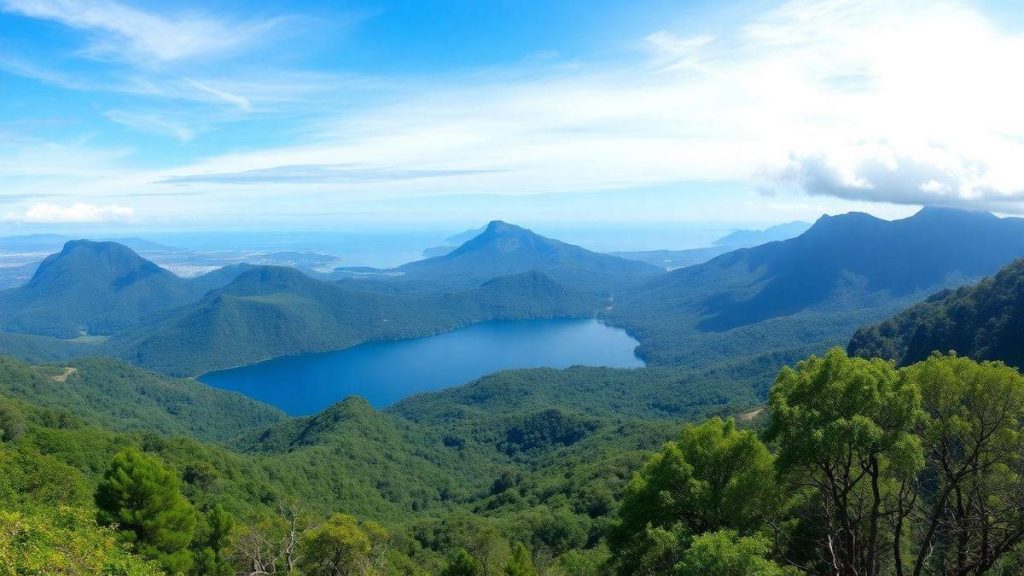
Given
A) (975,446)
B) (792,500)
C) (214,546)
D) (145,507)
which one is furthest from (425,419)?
(975,446)

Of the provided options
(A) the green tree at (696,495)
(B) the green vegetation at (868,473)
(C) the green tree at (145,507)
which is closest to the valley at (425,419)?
(A) the green tree at (696,495)

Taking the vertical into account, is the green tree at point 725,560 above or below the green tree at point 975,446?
below

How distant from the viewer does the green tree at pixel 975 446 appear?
386 inches

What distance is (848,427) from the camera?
30.3ft

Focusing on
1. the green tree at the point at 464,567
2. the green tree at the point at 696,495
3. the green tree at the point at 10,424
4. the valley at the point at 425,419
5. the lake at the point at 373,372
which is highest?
the green tree at the point at 696,495

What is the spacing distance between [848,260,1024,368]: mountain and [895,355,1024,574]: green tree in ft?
190

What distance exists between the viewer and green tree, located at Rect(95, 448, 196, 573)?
60.6 ft

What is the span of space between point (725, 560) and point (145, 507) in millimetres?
18618

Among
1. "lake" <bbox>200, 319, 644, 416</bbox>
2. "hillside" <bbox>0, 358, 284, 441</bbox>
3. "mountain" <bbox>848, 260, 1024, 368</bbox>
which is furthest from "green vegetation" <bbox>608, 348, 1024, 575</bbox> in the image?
"lake" <bbox>200, 319, 644, 416</bbox>

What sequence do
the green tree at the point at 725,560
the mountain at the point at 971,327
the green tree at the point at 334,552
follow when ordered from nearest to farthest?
the green tree at the point at 725,560 → the green tree at the point at 334,552 → the mountain at the point at 971,327

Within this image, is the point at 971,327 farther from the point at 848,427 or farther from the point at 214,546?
the point at 214,546

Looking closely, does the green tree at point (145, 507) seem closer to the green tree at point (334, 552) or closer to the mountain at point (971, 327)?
the green tree at point (334, 552)

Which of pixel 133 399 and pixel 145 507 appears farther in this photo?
pixel 133 399

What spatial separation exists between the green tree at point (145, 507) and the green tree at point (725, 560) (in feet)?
55.6
